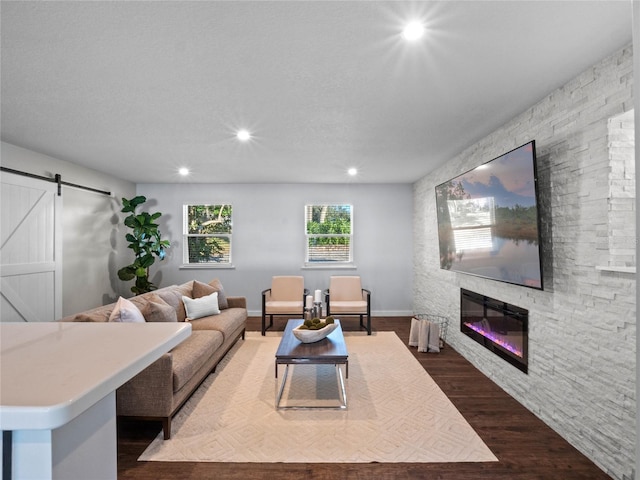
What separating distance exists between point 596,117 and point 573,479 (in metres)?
2.26

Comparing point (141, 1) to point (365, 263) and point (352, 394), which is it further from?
point (365, 263)

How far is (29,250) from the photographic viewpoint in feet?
13.1

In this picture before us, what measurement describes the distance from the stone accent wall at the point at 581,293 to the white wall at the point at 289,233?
10.6 feet

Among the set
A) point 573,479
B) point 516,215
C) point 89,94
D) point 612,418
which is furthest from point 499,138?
point 89,94

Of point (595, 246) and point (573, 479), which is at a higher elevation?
point (595, 246)

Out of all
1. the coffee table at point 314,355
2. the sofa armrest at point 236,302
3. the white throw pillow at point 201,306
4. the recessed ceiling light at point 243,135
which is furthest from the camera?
the sofa armrest at point 236,302

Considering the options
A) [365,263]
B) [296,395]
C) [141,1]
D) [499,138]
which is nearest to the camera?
[141,1]

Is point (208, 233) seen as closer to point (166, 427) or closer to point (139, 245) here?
point (139, 245)

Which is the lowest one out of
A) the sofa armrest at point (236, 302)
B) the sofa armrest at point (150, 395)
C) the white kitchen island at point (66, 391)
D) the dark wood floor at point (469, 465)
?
the dark wood floor at point (469, 465)

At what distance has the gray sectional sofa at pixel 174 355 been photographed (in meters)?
2.37

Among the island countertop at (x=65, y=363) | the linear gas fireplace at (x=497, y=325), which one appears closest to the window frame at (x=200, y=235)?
the linear gas fireplace at (x=497, y=325)

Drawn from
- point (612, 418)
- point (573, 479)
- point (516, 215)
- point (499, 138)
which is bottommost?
point (573, 479)

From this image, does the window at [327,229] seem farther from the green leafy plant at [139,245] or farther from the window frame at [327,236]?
the green leafy plant at [139,245]

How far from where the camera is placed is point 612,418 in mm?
Result: 2029
